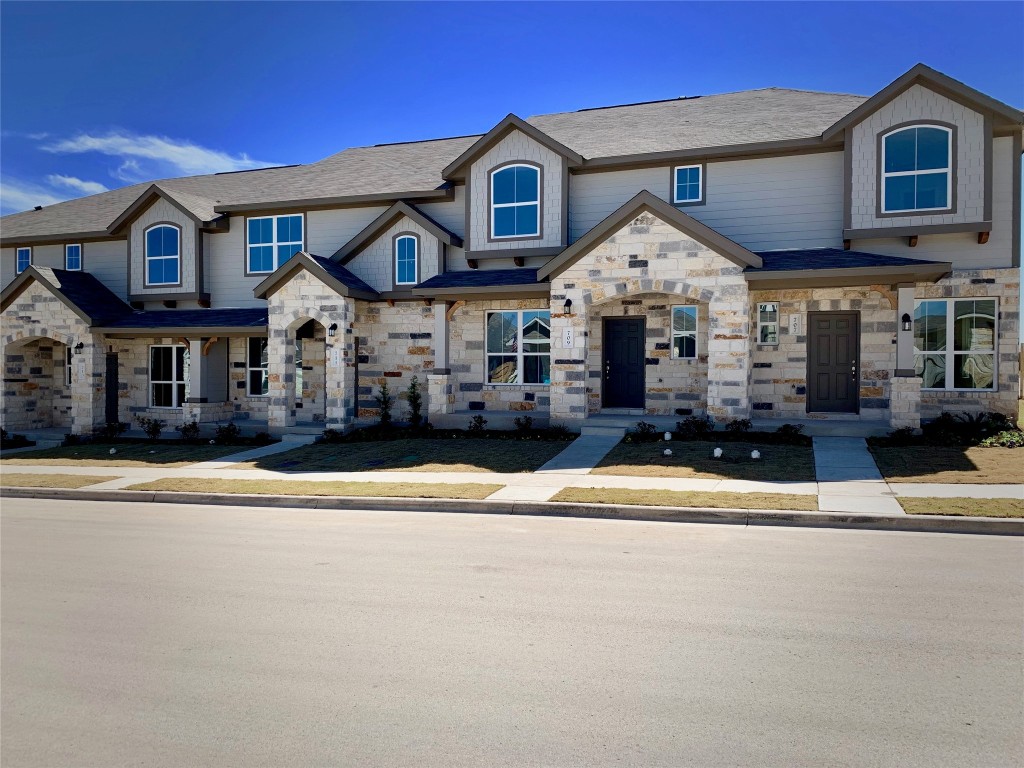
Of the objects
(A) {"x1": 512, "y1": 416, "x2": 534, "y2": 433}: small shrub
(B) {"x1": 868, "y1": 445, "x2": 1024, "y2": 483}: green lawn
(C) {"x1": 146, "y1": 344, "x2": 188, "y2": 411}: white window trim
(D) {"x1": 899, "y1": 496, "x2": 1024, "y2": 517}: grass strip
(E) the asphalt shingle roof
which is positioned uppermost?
(E) the asphalt shingle roof

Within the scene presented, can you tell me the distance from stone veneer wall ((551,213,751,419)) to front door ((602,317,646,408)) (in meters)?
1.46

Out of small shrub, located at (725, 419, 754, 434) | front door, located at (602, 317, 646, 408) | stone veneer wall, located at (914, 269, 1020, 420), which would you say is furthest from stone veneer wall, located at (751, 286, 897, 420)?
front door, located at (602, 317, 646, 408)

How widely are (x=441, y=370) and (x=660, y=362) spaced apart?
5.42m

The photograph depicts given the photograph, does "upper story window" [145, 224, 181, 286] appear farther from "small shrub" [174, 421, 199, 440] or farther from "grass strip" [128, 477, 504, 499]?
"grass strip" [128, 477, 504, 499]

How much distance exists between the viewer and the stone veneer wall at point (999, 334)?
1606cm

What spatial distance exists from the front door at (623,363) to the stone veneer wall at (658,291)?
1464mm

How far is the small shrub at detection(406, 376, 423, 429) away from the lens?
62.2 ft

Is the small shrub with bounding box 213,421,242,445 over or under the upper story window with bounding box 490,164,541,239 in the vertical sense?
under

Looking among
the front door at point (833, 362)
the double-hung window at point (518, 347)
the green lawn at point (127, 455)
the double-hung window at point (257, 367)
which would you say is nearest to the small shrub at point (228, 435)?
the green lawn at point (127, 455)

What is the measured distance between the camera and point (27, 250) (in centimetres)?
2503

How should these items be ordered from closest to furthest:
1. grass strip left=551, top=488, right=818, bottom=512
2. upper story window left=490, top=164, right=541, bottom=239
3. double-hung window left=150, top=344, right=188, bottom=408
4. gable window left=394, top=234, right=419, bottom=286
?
1. grass strip left=551, top=488, right=818, bottom=512
2. upper story window left=490, top=164, right=541, bottom=239
3. gable window left=394, top=234, right=419, bottom=286
4. double-hung window left=150, top=344, right=188, bottom=408

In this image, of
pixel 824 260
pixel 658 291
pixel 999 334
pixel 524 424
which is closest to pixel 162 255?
pixel 524 424

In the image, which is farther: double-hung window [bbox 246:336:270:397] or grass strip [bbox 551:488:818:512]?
double-hung window [bbox 246:336:270:397]

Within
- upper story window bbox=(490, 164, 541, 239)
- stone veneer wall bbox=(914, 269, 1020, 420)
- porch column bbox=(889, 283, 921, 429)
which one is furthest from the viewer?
upper story window bbox=(490, 164, 541, 239)
